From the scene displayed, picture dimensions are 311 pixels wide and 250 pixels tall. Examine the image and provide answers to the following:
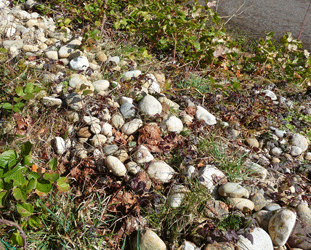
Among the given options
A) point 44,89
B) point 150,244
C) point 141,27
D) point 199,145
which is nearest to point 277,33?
point 141,27

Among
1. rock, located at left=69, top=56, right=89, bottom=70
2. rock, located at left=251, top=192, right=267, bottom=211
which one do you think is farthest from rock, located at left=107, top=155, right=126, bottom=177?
rock, located at left=69, top=56, right=89, bottom=70

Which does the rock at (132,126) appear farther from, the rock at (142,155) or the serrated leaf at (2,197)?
the serrated leaf at (2,197)

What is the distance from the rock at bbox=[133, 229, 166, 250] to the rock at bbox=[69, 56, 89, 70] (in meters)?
1.70

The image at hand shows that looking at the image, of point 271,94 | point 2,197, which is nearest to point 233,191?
point 2,197

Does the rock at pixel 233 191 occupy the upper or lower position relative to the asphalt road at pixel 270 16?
lower

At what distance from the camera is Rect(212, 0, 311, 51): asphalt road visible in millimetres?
4523

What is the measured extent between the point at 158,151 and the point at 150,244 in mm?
743

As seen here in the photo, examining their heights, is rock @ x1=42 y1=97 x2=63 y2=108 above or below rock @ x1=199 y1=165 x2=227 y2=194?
above

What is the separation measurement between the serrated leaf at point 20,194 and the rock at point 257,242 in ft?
4.45

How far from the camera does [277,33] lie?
14.8ft

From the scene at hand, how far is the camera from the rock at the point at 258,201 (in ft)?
7.02

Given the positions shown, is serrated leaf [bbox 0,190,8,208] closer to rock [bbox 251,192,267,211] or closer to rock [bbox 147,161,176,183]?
rock [bbox 147,161,176,183]

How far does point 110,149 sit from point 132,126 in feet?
1.01

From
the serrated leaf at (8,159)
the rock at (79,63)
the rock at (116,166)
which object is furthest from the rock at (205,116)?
the serrated leaf at (8,159)
